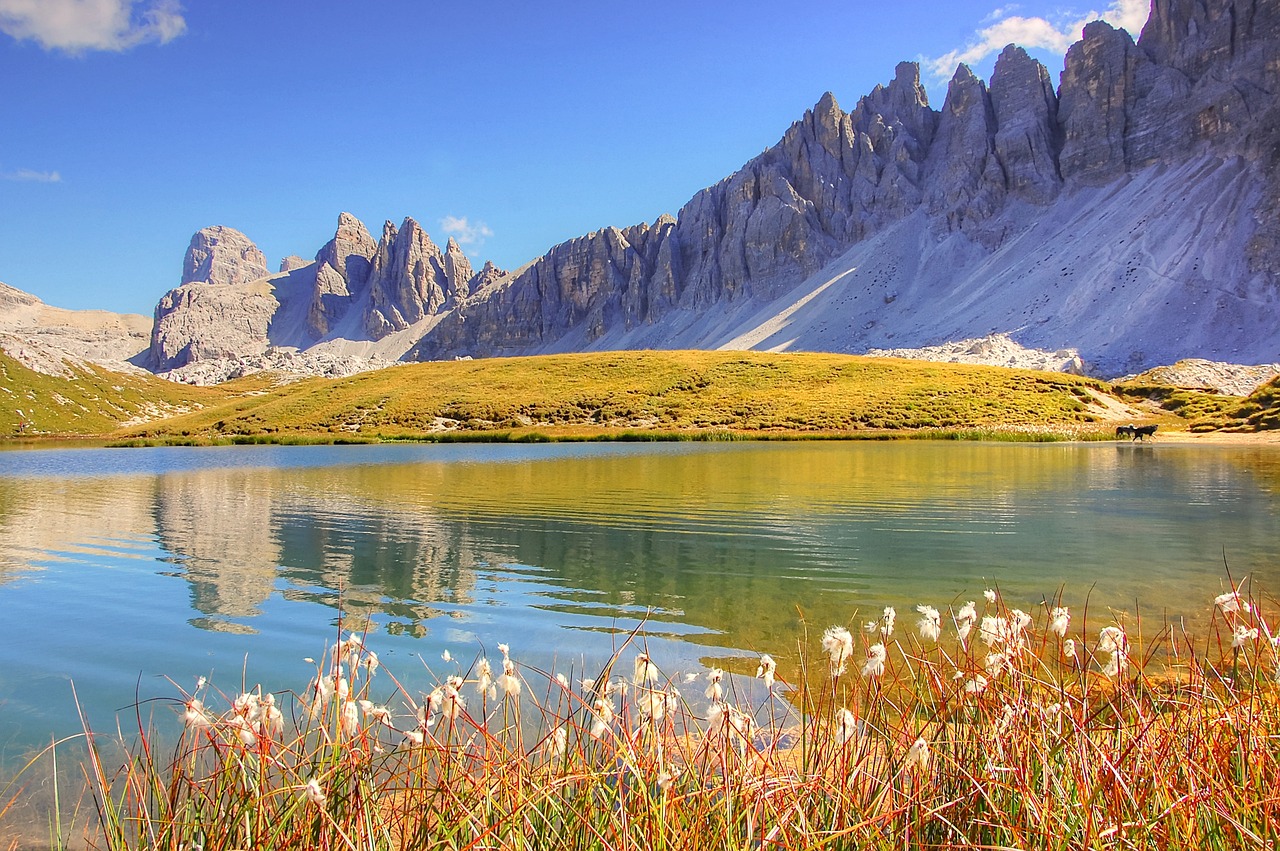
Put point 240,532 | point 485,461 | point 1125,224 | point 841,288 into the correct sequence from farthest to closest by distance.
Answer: point 841,288 < point 1125,224 < point 485,461 < point 240,532

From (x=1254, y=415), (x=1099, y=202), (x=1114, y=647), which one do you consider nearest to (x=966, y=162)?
(x=1099, y=202)

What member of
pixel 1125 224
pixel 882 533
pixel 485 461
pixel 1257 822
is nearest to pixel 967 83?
pixel 1125 224

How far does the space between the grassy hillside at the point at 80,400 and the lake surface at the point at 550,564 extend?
316 ft

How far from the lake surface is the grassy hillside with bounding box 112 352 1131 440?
142 ft

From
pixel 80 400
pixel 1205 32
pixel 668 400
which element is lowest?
pixel 668 400

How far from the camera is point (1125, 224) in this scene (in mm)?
136125

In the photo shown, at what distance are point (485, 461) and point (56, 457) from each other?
32.1 m

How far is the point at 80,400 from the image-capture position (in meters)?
121

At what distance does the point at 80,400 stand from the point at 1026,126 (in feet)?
643

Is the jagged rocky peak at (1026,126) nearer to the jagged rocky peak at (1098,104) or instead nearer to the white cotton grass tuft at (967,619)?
the jagged rocky peak at (1098,104)

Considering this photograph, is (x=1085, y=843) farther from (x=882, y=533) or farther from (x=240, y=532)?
(x=240, y=532)

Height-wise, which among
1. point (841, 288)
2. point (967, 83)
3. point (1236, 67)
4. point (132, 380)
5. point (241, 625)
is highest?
point (967, 83)

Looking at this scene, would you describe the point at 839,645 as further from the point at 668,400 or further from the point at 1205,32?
the point at 1205,32

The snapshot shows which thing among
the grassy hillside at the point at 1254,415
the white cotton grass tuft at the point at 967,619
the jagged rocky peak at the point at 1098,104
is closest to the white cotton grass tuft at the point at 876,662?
the white cotton grass tuft at the point at 967,619
